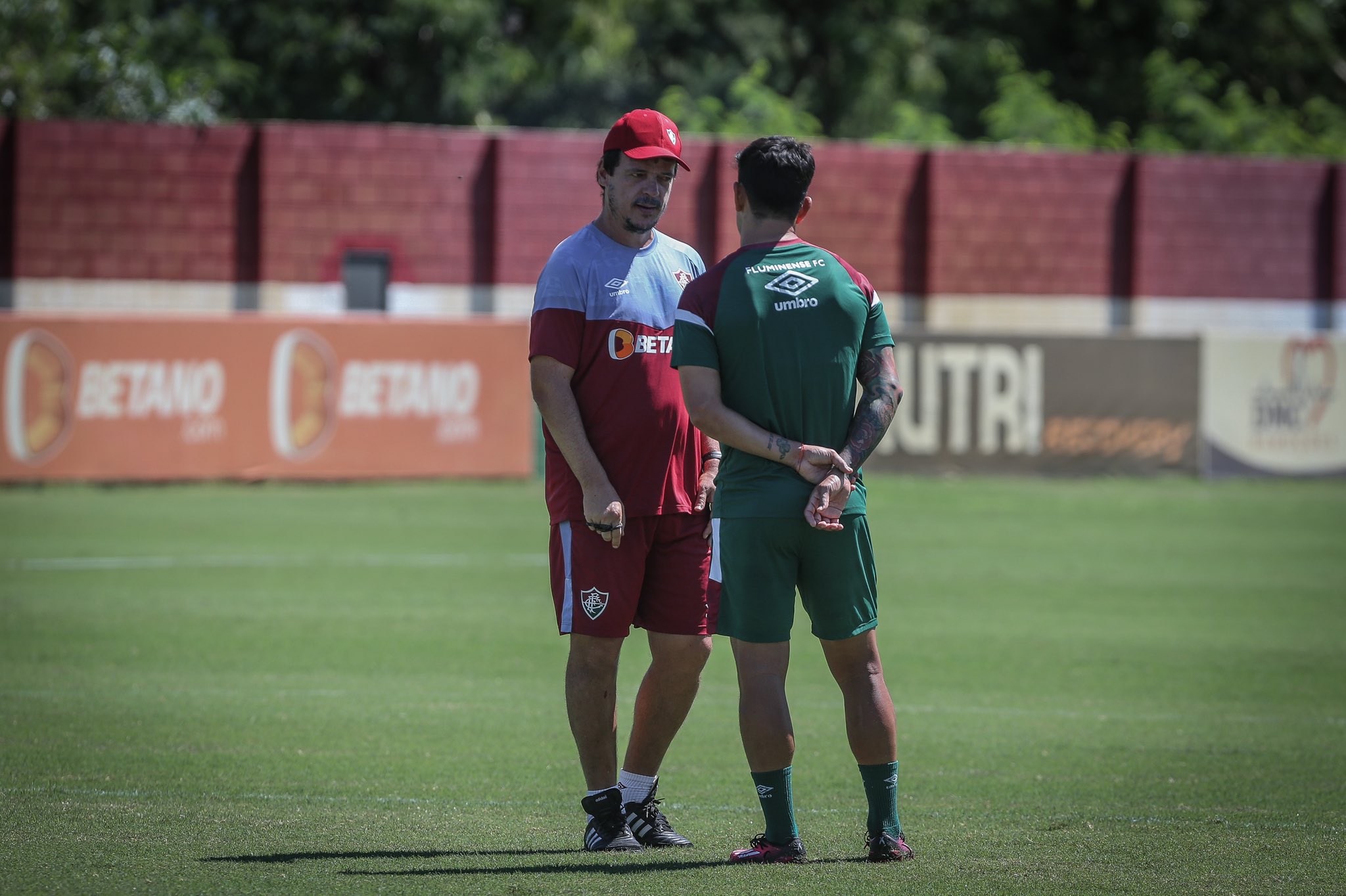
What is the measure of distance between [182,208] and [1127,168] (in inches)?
699

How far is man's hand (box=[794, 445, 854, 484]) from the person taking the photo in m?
4.73

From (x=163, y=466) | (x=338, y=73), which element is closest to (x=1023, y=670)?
(x=163, y=466)

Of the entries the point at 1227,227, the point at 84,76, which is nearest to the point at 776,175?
the point at 1227,227

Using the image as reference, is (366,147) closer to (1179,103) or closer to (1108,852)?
(1179,103)

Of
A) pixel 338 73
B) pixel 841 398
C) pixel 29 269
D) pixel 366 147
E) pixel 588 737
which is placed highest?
pixel 338 73

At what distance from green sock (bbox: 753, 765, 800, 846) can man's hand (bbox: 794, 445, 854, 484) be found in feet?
3.01

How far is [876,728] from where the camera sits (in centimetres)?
486

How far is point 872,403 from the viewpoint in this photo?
4902 millimetres

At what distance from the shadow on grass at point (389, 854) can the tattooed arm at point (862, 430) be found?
4.68 ft

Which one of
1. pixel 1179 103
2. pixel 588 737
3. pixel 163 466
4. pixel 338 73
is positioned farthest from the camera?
pixel 1179 103

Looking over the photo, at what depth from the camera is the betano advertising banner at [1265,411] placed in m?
22.3

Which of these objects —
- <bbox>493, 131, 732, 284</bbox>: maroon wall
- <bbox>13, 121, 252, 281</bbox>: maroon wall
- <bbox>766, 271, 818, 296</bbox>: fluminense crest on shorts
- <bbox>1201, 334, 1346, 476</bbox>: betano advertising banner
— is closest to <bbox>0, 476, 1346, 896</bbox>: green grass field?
<bbox>766, 271, 818, 296</bbox>: fluminense crest on shorts

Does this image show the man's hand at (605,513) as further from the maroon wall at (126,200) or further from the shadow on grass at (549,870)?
the maroon wall at (126,200)

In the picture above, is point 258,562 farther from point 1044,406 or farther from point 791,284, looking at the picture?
point 1044,406
